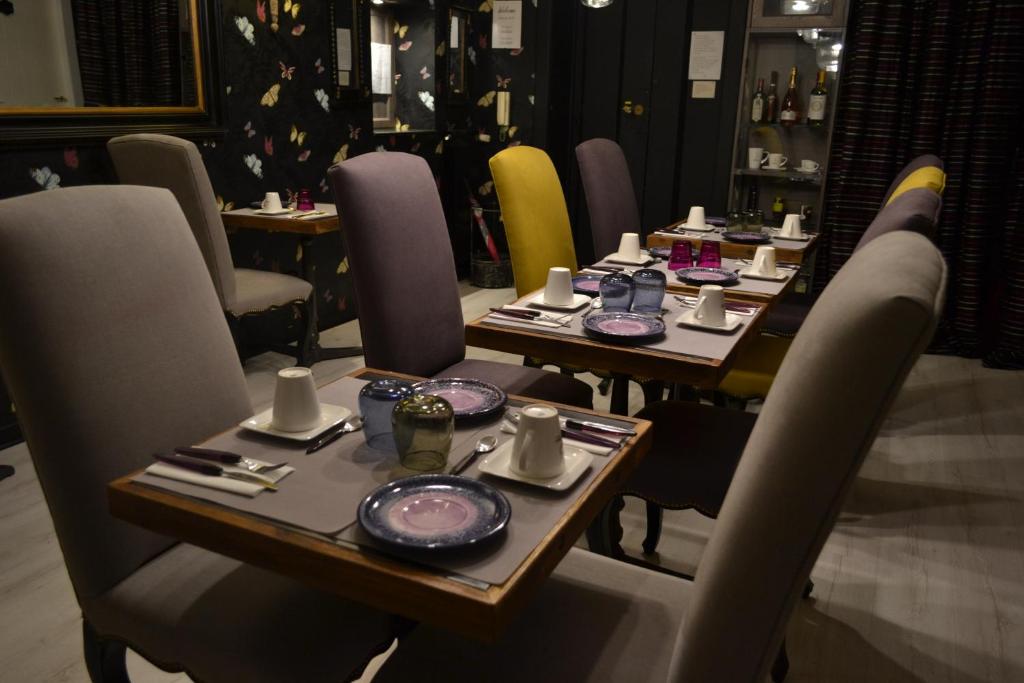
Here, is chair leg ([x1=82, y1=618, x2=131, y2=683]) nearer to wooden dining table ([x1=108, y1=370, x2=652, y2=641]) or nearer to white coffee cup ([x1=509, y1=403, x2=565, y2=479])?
wooden dining table ([x1=108, y1=370, x2=652, y2=641])

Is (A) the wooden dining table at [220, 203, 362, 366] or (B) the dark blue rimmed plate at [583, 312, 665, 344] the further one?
(A) the wooden dining table at [220, 203, 362, 366]

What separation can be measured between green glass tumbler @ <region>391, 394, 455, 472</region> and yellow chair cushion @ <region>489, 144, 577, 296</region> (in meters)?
1.45

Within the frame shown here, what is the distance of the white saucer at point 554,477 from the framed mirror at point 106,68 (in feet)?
7.44

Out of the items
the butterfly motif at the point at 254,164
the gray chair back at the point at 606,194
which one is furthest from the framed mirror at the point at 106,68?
the gray chair back at the point at 606,194

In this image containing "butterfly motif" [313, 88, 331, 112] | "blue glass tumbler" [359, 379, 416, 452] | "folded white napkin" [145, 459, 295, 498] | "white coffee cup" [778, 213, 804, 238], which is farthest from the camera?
"butterfly motif" [313, 88, 331, 112]

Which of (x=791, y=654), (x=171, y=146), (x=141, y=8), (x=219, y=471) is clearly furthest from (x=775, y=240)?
(x=141, y=8)

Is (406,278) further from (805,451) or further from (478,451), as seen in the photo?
(805,451)

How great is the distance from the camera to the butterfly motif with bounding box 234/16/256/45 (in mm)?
3312

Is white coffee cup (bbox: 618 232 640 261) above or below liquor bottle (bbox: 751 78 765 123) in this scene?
below

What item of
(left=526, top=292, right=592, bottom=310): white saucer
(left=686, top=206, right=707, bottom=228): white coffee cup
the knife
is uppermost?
(left=686, top=206, right=707, bottom=228): white coffee cup

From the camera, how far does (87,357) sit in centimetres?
113

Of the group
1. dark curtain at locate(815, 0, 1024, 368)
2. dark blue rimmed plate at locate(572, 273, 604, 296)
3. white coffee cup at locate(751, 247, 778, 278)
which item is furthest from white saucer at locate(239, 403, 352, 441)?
dark curtain at locate(815, 0, 1024, 368)

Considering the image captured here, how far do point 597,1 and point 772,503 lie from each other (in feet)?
8.45

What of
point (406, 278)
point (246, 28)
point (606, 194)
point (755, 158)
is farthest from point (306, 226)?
point (755, 158)
